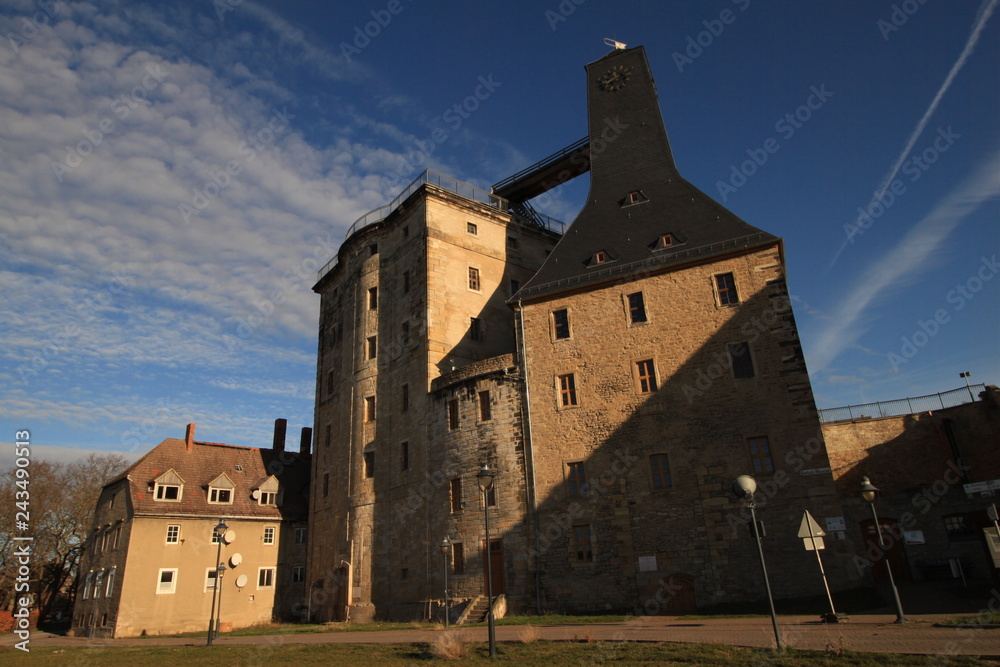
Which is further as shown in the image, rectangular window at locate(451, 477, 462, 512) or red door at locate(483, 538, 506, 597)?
rectangular window at locate(451, 477, 462, 512)

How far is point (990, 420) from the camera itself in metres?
26.2

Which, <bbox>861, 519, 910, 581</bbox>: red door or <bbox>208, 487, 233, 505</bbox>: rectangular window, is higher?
<bbox>208, 487, 233, 505</bbox>: rectangular window

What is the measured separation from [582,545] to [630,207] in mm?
16093

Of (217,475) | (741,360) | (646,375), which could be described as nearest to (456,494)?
(646,375)

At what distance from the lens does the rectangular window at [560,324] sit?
28.2 m

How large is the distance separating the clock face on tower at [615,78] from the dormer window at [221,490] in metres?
33.1

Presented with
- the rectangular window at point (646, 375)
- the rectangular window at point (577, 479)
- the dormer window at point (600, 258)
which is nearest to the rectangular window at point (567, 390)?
the rectangular window at point (577, 479)

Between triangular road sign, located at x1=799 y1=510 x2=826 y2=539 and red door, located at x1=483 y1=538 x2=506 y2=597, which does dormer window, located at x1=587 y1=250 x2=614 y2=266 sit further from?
triangular road sign, located at x1=799 y1=510 x2=826 y2=539

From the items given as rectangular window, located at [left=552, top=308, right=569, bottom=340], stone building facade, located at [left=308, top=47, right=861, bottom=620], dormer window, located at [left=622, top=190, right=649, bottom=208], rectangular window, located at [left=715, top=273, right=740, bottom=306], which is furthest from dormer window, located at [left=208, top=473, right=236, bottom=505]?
rectangular window, located at [left=715, top=273, right=740, bottom=306]

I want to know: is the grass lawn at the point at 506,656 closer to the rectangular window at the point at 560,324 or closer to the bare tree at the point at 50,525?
the rectangular window at the point at 560,324

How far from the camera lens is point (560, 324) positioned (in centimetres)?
2839

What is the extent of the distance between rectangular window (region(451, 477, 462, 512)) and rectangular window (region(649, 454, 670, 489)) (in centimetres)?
914

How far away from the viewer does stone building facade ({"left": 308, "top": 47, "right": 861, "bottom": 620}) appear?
22.8 meters

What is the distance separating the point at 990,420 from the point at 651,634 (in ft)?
65.9
